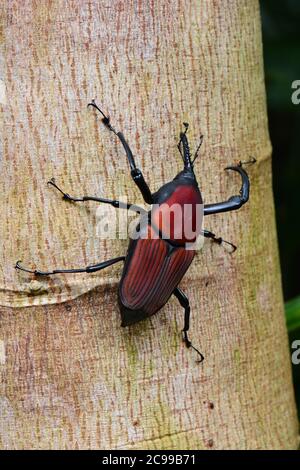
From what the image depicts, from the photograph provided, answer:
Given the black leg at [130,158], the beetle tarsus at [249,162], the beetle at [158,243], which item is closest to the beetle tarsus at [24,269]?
the beetle at [158,243]

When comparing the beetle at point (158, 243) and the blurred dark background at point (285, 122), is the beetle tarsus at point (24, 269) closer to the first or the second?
the beetle at point (158, 243)

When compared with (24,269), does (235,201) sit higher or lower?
higher

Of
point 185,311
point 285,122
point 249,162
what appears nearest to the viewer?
→ point 185,311

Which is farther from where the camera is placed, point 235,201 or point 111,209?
point 235,201

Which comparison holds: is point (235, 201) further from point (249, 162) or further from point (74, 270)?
point (74, 270)

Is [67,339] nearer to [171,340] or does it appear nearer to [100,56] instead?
[171,340]

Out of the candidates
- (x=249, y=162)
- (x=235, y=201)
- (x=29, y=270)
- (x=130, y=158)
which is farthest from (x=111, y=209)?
(x=249, y=162)

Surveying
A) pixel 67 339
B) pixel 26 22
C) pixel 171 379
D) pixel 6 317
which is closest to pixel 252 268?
pixel 171 379

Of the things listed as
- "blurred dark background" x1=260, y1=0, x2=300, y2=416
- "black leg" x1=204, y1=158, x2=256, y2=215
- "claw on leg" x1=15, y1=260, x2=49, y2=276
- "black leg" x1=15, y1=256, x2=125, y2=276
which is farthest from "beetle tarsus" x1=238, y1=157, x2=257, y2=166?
"blurred dark background" x1=260, y1=0, x2=300, y2=416
